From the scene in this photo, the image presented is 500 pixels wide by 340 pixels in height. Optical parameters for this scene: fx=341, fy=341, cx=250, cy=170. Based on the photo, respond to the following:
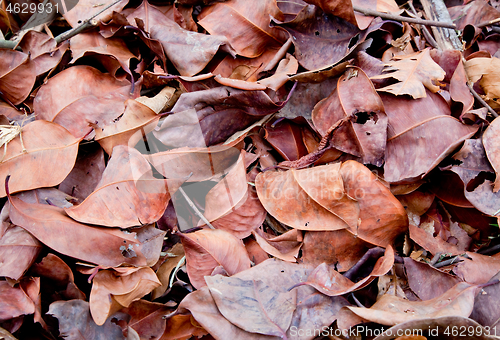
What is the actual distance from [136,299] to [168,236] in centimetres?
21

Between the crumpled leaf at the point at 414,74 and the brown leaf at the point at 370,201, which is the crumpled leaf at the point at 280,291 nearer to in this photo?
the brown leaf at the point at 370,201

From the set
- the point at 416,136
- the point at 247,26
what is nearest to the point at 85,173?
the point at 247,26

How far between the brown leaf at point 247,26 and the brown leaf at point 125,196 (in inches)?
21.9

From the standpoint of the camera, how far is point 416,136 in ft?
3.41

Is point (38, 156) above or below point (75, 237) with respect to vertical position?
above

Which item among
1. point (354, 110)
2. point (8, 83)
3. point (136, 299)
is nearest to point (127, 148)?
point (136, 299)

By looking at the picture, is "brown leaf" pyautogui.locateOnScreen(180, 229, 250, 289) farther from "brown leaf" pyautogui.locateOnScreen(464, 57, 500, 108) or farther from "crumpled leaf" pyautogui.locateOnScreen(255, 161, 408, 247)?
"brown leaf" pyautogui.locateOnScreen(464, 57, 500, 108)

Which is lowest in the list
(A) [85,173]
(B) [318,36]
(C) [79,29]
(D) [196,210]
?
(D) [196,210]

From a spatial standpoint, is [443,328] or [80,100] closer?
[443,328]

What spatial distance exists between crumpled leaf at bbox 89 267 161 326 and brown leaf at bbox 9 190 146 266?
3cm

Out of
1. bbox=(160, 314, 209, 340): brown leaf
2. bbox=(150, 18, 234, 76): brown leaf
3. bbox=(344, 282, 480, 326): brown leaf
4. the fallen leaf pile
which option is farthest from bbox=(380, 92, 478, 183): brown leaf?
bbox=(160, 314, 209, 340): brown leaf

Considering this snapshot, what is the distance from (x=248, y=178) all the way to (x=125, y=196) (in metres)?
0.37

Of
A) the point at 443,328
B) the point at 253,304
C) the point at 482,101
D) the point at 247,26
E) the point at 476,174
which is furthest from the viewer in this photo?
the point at 247,26

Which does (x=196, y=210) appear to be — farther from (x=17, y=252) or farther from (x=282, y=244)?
(x=17, y=252)
